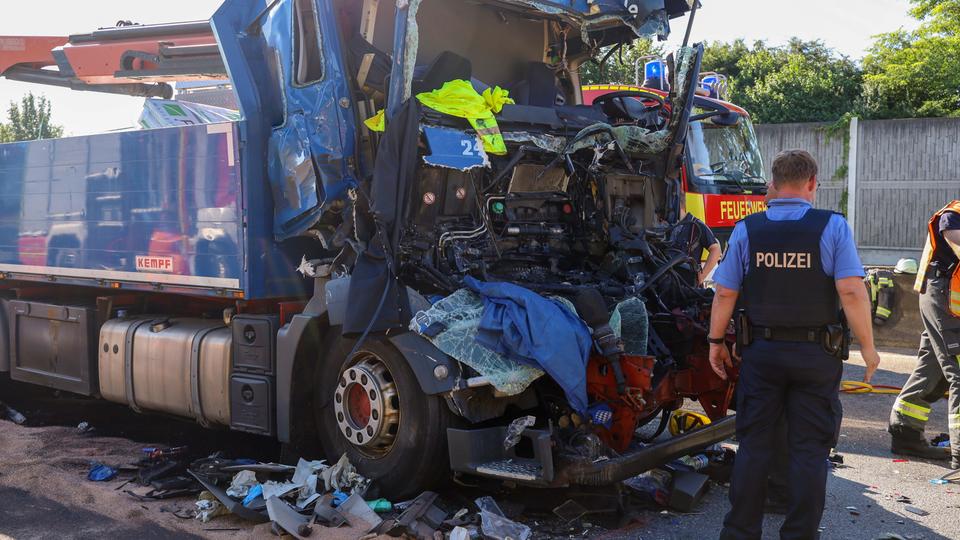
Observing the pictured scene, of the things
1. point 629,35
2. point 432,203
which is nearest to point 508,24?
point 629,35

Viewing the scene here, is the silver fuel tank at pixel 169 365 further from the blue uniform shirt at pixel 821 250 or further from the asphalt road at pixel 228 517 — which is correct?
the blue uniform shirt at pixel 821 250

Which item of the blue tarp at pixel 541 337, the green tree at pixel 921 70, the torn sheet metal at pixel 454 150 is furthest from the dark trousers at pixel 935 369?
the green tree at pixel 921 70

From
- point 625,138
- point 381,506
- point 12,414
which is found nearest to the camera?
point 381,506

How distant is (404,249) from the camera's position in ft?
16.3

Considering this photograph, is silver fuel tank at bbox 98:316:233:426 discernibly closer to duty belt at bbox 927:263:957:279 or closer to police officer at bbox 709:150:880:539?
police officer at bbox 709:150:880:539

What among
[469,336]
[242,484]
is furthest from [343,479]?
[469,336]

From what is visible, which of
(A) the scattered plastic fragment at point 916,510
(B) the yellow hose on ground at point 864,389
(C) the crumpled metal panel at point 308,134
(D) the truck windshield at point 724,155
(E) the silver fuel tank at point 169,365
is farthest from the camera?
(D) the truck windshield at point 724,155

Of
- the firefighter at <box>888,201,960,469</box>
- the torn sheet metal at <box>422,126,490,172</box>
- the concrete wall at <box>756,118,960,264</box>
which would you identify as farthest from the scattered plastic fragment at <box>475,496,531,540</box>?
the concrete wall at <box>756,118,960,264</box>

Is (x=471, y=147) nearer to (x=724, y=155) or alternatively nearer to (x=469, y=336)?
(x=469, y=336)

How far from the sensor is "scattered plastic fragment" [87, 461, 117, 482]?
563 centimetres

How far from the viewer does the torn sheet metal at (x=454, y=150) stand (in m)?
4.88

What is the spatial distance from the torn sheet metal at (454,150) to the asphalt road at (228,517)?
6.06 ft

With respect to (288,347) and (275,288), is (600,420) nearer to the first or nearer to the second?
(288,347)

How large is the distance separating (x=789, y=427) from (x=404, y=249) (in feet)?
7.14
